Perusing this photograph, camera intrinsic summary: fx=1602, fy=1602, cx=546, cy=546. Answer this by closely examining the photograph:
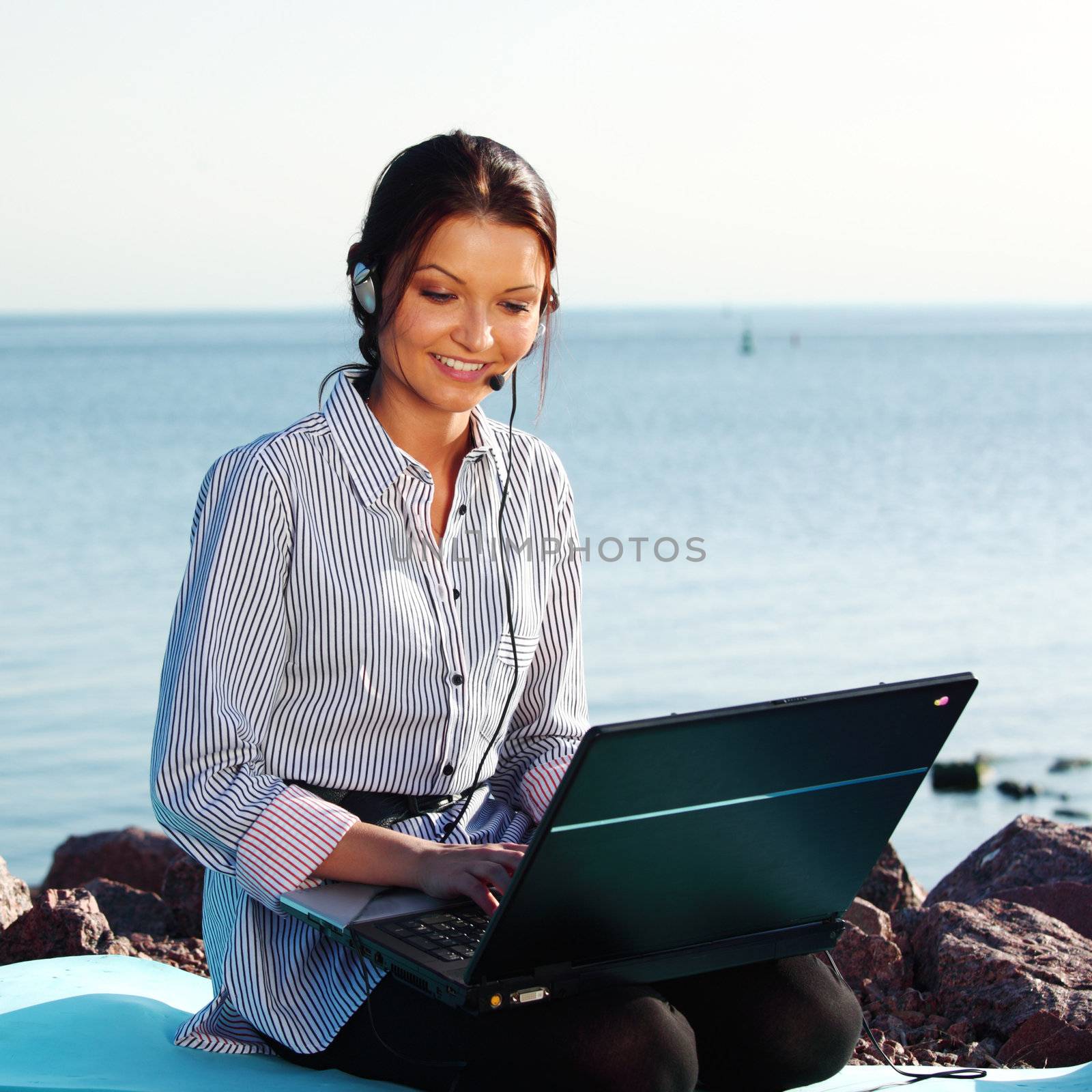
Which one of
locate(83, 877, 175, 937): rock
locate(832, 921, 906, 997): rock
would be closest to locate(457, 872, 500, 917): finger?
locate(832, 921, 906, 997): rock

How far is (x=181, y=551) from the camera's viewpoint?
44.2ft

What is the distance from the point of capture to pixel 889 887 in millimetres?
4270

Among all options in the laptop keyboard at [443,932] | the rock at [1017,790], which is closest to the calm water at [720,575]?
the rock at [1017,790]

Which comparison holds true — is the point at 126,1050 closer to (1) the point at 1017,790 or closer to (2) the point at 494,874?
(2) the point at 494,874

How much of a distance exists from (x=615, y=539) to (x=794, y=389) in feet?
119

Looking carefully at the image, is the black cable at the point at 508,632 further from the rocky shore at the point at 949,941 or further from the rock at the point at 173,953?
the rock at the point at 173,953

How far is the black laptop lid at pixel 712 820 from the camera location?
178 centimetres

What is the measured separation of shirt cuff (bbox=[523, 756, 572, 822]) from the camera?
8.63 ft

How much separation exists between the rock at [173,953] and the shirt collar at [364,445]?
5.35 feet

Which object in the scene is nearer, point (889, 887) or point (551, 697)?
point (551, 697)

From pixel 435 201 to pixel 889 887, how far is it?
8.41 ft

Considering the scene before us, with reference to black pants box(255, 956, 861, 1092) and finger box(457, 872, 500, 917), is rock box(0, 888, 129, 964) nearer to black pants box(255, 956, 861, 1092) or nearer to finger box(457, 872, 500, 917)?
black pants box(255, 956, 861, 1092)

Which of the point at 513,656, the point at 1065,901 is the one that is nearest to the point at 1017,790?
the point at 1065,901

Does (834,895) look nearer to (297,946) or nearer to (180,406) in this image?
(297,946)
